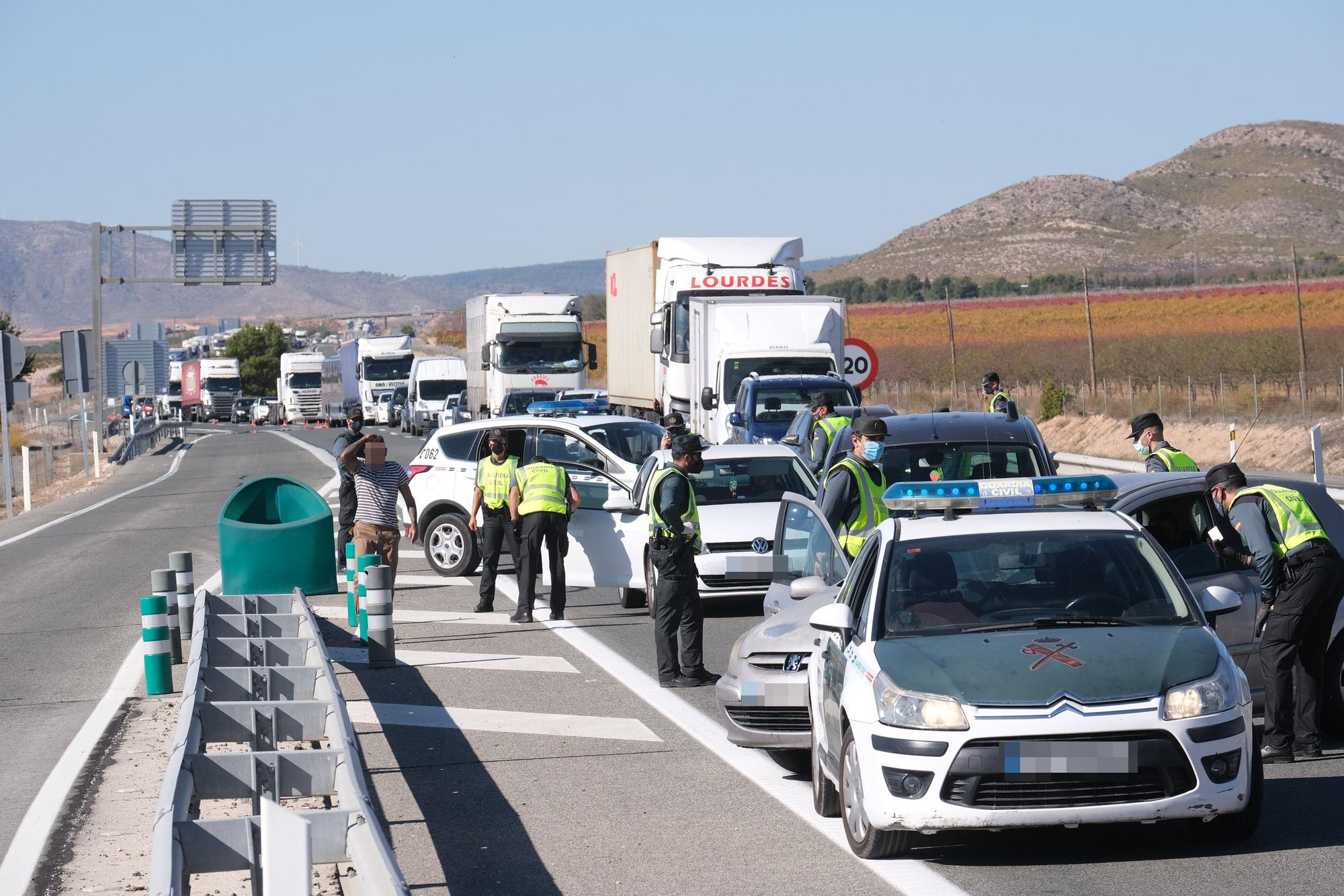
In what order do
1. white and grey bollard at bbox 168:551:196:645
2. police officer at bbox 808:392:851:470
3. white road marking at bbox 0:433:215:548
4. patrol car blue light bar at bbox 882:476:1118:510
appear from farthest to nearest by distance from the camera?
1. white road marking at bbox 0:433:215:548
2. police officer at bbox 808:392:851:470
3. white and grey bollard at bbox 168:551:196:645
4. patrol car blue light bar at bbox 882:476:1118:510

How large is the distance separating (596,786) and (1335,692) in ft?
13.0

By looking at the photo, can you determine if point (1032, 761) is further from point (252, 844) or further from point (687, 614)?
point (687, 614)

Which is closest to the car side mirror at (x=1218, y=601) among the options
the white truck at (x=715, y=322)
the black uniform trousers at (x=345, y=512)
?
the black uniform trousers at (x=345, y=512)

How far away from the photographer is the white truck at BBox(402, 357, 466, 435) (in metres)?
59.3

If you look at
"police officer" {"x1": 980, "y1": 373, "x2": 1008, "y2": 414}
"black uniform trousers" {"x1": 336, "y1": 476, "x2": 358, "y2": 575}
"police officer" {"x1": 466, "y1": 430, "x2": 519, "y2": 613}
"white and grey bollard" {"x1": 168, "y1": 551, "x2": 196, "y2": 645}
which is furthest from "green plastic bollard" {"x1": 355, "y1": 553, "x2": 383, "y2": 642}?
"police officer" {"x1": 980, "y1": 373, "x2": 1008, "y2": 414}

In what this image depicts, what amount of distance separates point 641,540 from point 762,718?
6.77 m

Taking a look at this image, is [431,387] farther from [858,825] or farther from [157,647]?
[858,825]

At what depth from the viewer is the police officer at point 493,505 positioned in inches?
616

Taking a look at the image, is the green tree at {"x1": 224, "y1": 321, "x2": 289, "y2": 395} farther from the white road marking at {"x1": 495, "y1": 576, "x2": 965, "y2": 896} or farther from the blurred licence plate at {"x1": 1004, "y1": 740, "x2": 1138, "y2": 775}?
the blurred licence plate at {"x1": 1004, "y1": 740, "x2": 1138, "y2": 775}

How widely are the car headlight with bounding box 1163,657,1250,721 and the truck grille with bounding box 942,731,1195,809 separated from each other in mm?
124

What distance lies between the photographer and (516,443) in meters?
18.2

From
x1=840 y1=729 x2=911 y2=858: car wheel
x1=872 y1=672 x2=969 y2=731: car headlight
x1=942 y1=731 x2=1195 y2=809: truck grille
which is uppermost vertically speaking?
x1=872 y1=672 x2=969 y2=731: car headlight

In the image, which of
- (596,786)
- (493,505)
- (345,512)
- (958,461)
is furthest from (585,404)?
(596,786)

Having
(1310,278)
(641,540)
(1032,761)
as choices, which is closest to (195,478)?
(641,540)
